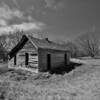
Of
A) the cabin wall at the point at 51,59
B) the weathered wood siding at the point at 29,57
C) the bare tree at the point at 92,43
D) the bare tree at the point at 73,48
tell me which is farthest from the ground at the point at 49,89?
the bare tree at the point at 73,48

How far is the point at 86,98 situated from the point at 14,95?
368cm

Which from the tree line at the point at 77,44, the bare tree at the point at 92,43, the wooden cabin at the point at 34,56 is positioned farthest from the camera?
the bare tree at the point at 92,43

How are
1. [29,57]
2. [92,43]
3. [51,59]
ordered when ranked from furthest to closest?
[92,43] < [51,59] < [29,57]

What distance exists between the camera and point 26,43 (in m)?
12.4

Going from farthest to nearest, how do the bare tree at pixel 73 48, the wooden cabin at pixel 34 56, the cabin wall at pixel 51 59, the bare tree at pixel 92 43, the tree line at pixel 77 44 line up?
the bare tree at pixel 73 48, the bare tree at pixel 92 43, the tree line at pixel 77 44, the cabin wall at pixel 51 59, the wooden cabin at pixel 34 56

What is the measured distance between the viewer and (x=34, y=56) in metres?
11.2

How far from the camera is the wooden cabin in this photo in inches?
432

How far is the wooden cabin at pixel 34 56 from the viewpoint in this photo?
11.0 m

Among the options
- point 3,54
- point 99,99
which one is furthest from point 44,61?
point 3,54

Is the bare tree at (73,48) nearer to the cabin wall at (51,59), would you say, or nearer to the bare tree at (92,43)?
the bare tree at (92,43)

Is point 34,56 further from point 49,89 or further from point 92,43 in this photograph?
point 92,43

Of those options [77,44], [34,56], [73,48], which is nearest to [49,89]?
[34,56]

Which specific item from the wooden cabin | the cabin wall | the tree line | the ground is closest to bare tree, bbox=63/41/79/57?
the tree line

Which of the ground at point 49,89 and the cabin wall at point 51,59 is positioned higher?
the cabin wall at point 51,59
